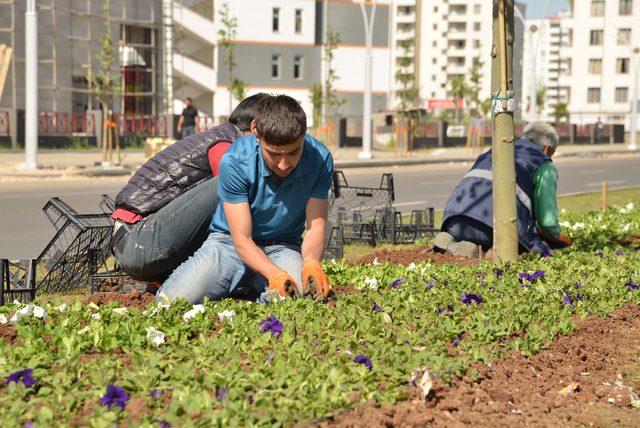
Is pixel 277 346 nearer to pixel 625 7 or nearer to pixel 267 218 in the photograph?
pixel 267 218

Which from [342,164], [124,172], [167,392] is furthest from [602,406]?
[342,164]

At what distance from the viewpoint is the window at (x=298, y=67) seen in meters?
70.3

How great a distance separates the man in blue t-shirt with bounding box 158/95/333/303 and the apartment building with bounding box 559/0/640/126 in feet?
337

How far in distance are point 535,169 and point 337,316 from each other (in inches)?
155

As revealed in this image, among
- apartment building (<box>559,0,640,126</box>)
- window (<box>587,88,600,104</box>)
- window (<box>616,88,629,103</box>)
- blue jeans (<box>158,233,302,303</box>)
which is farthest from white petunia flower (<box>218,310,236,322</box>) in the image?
window (<box>587,88,600,104</box>)

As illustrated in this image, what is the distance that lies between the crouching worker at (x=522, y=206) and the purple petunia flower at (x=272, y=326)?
4.02 meters

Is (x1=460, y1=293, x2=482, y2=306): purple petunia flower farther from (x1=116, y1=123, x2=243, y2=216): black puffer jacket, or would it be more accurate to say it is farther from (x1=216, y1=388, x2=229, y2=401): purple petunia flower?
(x1=216, y1=388, x2=229, y2=401): purple petunia flower

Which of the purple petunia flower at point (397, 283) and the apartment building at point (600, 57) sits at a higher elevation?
the apartment building at point (600, 57)

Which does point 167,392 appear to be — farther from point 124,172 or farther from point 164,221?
point 124,172

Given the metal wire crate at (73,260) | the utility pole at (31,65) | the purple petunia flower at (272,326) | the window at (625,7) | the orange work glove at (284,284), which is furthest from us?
the window at (625,7)

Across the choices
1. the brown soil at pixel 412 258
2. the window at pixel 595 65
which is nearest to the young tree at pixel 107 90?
the brown soil at pixel 412 258

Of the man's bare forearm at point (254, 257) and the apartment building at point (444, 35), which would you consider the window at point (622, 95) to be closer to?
the apartment building at point (444, 35)

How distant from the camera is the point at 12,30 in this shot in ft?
141

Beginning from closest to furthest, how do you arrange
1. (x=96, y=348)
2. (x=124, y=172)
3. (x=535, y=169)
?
1. (x=96, y=348)
2. (x=535, y=169)
3. (x=124, y=172)
